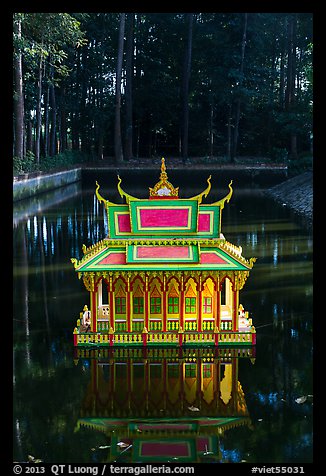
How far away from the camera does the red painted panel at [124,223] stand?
1908cm

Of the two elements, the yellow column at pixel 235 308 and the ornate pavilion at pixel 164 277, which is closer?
the ornate pavilion at pixel 164 277

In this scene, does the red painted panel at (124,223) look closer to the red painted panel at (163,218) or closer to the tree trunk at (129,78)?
the red painted panel at (163,218)

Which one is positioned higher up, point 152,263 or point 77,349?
point 152,263

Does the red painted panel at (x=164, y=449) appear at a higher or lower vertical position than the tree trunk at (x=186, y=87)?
lower

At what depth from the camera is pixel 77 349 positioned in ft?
58.9

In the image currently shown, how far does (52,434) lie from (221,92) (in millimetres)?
60582

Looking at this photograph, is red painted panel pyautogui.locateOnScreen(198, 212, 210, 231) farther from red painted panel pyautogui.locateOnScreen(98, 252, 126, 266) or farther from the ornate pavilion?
red painted panel pyautogui.locateOnScreen(98, 252, 126, 266)

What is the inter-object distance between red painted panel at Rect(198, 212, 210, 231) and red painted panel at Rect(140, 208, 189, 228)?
45 centimetres

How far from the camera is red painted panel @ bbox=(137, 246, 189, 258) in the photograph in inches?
718

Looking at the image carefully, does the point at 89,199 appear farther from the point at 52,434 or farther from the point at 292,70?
the point at 52,434

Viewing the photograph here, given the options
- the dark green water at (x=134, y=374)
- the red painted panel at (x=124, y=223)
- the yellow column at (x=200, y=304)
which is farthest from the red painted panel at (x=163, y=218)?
the dark green water at (x=134, y=374)

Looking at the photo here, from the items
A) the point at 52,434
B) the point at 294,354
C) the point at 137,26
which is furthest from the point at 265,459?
the point at 137,26

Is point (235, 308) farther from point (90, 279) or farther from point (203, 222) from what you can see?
point (90, 279)

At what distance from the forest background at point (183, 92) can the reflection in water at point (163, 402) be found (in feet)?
156
